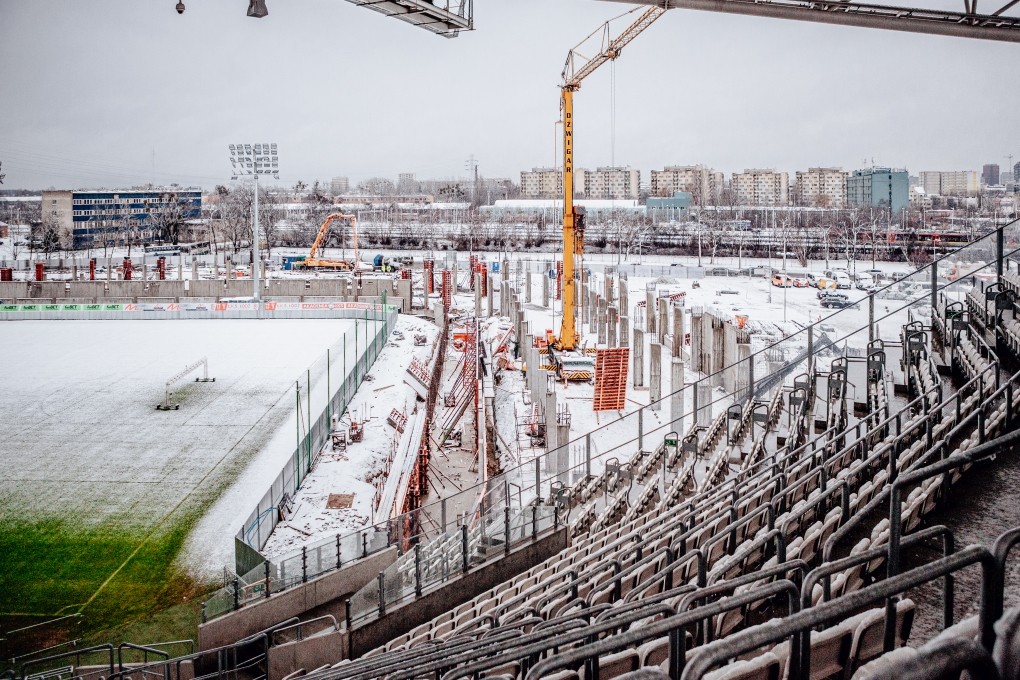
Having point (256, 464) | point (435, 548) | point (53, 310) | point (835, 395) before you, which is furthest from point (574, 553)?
point (53, 310)

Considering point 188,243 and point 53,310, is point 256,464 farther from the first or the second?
point 188,243

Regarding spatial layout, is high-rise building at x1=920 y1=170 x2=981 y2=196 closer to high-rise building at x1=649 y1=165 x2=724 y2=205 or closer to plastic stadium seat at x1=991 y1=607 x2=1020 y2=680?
high-rise building at x1=649 y1=165 x2=724 y2=205

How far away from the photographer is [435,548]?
7984 mm

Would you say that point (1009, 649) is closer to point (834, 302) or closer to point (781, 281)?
point (834, 302)

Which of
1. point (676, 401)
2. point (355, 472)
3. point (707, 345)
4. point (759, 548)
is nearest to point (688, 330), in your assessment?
point (707, 345)

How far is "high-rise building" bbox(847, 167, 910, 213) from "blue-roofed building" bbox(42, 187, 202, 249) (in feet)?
192

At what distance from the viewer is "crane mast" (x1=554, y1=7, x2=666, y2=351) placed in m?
24.5

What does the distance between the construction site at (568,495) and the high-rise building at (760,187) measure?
263ft

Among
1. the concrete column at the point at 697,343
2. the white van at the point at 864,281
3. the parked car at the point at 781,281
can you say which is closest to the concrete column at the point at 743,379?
the concrete column at the point at 697,343

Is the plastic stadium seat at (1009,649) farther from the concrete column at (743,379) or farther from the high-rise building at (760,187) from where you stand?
the high-rise building at (760,187)

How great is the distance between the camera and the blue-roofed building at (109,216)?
6268 centimetres

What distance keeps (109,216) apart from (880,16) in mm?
70003

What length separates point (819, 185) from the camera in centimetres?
9519

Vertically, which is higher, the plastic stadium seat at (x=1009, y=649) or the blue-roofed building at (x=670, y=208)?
the blue-roofed building at (x=670, y=208)
